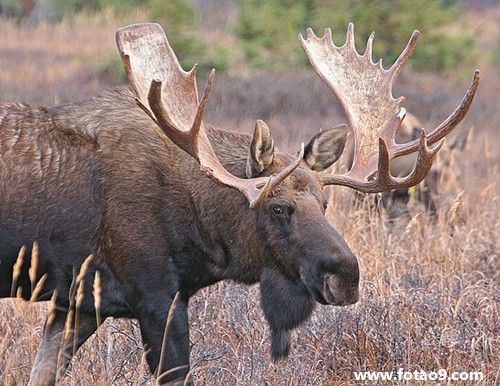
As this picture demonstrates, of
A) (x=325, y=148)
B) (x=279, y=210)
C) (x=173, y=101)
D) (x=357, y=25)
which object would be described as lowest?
(x=357, y=25)

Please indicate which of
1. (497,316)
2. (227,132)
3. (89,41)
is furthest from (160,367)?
(89,41)

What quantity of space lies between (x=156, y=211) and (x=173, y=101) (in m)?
0.55

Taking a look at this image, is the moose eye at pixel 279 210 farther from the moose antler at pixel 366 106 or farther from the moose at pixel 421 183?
the moose at pixel 421 183

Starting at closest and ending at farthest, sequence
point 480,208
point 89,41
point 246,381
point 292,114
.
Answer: point 246,381, point 480,208, point 292,114, point 89,41

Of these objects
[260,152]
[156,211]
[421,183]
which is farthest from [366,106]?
[421,183]

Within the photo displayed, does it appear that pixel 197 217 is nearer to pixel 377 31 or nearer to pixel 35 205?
pixel 35 205

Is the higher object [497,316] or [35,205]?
[35,205]

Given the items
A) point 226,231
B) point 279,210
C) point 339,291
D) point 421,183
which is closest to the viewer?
point 339,291

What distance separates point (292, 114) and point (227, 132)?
10.2 metres

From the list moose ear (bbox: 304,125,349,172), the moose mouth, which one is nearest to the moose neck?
moose ear (bbox: 304,125,349,172)

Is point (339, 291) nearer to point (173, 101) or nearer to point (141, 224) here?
point (141, 224)

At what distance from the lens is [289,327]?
14.4ft

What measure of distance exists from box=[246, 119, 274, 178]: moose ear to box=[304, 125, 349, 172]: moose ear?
28cm

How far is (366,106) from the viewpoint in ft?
16.4
